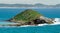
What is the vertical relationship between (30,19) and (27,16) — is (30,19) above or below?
below

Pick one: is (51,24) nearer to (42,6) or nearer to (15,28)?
(15,28)

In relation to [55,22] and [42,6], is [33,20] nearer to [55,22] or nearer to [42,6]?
[55,22]

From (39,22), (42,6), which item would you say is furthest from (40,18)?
(42,6)

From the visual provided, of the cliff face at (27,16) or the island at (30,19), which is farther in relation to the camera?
the cliff face at (27,16)

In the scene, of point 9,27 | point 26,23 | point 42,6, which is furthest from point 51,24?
point 42,6

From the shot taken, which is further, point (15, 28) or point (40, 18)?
point (40, 18)

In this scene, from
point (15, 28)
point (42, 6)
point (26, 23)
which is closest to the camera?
point (15, 28)

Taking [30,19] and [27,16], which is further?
[27,16]

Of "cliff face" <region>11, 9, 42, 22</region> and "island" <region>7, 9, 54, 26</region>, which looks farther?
"cliff face" <region>11, 9, 42, 22</region>

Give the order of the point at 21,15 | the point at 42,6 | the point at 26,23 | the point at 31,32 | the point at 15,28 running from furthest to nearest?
the point at 42,6 → the point at 21,15 → the point at 26,23 → the point at 15,28 → the point at 31,32
